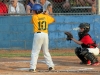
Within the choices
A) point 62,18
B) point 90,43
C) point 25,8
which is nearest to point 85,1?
point 62,18

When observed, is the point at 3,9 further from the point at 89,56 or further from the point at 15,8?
the point at 89,56

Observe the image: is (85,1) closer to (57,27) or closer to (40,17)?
(57,27)

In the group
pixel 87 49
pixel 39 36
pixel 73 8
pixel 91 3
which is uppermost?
pixel 91 3

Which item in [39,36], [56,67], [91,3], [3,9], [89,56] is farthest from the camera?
[91,3]

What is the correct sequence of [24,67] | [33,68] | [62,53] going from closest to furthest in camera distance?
1. [33,68]
2. [24,67]
3. [62,53]

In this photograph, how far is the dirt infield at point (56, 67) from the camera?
1042 centimetres

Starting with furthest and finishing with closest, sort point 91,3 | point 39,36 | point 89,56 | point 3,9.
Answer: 1. point 91,3
2. point 3,9
3. point 89,56
4. point 39,36

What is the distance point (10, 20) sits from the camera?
53.4 ft

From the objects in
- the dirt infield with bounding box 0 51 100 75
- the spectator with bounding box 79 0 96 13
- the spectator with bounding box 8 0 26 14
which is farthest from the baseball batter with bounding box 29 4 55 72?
the spectator with bounding box 79 0 96 13

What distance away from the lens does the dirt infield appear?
1042 cm

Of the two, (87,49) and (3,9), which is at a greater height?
(3,9)

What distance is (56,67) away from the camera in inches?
452

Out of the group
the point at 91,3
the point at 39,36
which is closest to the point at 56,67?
the point at 39,36

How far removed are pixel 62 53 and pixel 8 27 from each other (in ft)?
7.86
